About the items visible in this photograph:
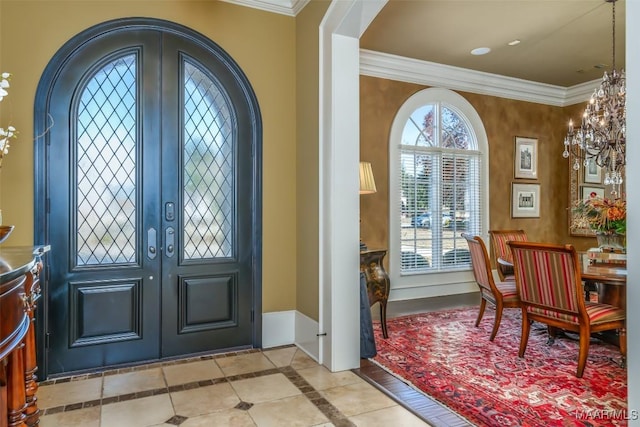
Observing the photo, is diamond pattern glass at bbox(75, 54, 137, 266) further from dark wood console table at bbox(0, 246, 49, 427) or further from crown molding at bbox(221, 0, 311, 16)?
crown molding at bbox(221, 0, 311, 16)

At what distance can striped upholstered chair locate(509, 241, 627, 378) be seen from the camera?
120 inches

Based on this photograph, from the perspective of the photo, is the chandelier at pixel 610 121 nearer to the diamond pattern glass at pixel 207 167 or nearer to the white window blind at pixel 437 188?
the white window blind at pixel 437 188

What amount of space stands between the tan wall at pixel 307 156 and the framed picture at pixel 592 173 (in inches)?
190

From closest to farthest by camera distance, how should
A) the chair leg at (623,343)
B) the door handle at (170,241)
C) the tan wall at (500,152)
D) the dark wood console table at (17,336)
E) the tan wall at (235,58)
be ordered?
the dark wood console table at (17,336), the tan wall at (235,58), the chair leg at (623,343), the door handle at (170,241), the tan wall at (500,152)

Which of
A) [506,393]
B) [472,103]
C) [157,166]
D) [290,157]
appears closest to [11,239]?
[157,166]

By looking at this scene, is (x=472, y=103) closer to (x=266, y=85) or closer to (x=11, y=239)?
(x=266, y=85)

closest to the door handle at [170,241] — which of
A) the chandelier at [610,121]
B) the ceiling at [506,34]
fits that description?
the ceiling at [506,34]

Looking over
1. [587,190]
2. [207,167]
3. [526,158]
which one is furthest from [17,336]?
[587,190]

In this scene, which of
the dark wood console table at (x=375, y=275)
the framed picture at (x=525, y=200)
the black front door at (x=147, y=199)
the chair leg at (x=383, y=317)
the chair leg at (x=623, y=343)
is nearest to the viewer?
the black front door at (x=147, y=199)

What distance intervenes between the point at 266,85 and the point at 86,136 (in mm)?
1519

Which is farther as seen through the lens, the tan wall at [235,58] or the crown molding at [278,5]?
the crown molding at [278,5]

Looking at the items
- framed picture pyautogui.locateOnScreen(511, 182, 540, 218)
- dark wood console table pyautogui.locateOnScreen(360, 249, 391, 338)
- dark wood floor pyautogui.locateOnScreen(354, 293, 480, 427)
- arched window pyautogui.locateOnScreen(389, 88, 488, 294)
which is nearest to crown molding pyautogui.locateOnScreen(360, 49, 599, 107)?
arched window pyautogui.locateOnScreen(389, 88, 488, 294)

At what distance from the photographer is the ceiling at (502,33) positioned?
3768 millimetres
